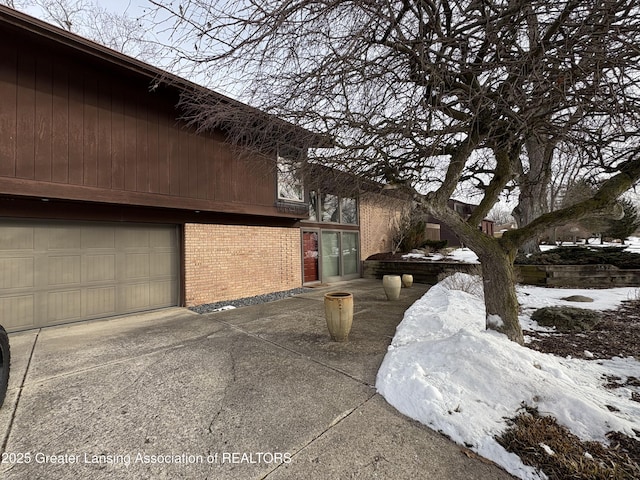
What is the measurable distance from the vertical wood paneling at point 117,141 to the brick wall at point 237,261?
1.82 m

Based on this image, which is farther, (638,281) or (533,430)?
(638,281)

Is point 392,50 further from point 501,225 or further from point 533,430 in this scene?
point 501,225

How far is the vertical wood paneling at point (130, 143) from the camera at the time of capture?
5.62 m

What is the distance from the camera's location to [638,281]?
7.74 metres

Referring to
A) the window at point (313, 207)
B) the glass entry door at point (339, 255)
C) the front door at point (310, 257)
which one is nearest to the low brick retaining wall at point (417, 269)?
the glass entry door at point (339, 255)

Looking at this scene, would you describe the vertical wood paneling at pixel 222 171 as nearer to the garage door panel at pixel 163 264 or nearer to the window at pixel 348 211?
the garage door panel at pixel 163 264

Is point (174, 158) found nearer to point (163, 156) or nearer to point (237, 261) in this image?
point (163, 156)

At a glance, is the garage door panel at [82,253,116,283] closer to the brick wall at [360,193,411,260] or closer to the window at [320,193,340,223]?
the window at [320,193,340,223]

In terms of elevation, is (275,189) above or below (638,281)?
above

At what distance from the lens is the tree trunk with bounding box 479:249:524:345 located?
3.75 m

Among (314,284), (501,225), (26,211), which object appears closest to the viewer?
(26,211)

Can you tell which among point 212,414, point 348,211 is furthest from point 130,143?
point 348,211

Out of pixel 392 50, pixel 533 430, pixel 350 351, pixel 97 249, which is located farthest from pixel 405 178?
pixel 97 249

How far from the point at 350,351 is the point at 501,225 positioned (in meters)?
61.3
